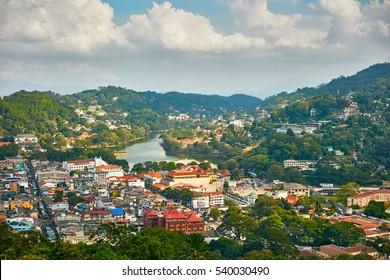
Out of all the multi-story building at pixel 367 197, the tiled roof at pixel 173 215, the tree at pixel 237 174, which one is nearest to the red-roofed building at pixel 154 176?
the tree at pixel 237 174

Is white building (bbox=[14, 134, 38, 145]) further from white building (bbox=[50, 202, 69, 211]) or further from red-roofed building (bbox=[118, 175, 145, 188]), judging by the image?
white building (bbox=[50, 202, 69, 211])

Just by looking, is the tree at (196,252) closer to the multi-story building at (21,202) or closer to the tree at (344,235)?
the tree at (344,235)

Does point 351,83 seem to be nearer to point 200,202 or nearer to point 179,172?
point 179,172

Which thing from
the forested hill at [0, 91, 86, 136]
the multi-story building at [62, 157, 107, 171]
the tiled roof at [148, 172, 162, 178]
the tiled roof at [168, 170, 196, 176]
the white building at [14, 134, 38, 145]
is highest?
the forested hill at [0, 91, 86, 136]

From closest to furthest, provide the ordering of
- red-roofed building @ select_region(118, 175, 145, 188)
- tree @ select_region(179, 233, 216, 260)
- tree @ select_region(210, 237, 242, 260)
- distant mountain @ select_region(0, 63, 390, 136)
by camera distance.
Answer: tree @ select_region(179, 233, 216, 260) → tree @ select_region(210, 237, 242, 260) → red-roofed building @ select_region(118, 175, 145, 188) → distant mountain @ select_region(0, 63, 390, 136)

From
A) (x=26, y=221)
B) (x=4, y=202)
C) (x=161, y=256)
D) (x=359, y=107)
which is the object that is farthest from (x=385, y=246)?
(x=359, y=107)

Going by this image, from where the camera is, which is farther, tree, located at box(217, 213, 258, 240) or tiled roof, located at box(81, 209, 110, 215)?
tiled roof, located at box(81, 209, 110, 215)

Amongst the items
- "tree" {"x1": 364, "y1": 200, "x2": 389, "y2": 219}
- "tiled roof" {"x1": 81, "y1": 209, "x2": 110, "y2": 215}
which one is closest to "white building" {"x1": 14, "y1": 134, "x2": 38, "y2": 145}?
"tiled roof" {"x1": 81, "y1": 209, "x2": 110, "y2": 215}

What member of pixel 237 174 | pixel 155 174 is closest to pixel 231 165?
pixel 237 174
